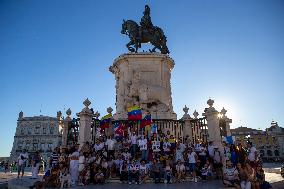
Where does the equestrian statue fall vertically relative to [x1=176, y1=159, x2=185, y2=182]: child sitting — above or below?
above

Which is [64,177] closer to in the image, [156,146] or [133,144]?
[133,144]

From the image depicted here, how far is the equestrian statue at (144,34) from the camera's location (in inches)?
715

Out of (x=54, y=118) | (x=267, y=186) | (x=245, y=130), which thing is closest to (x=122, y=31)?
(x=267, y=186)

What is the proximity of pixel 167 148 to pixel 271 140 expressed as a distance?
81721 mm

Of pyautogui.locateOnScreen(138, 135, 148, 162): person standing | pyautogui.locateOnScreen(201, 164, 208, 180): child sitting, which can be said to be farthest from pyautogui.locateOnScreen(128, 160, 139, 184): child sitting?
pyautogui.locateOnScreen(201, 164, 208, 180): child sitting

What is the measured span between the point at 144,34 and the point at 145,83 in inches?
163

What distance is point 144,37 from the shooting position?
18.3 metres

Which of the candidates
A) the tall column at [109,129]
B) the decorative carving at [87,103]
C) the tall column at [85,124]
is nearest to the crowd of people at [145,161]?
the tall column at [85,124]

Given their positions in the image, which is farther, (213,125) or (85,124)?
(85,124)

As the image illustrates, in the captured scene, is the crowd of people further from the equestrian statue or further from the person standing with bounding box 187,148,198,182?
the equestrian statue

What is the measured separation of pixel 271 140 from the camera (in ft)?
268

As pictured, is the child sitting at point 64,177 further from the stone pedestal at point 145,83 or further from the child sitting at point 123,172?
the stone pedestal at point 145,83

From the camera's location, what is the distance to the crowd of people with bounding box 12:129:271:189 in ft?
32.1

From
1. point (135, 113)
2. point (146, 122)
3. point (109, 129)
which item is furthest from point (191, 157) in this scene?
point (109, 129)
